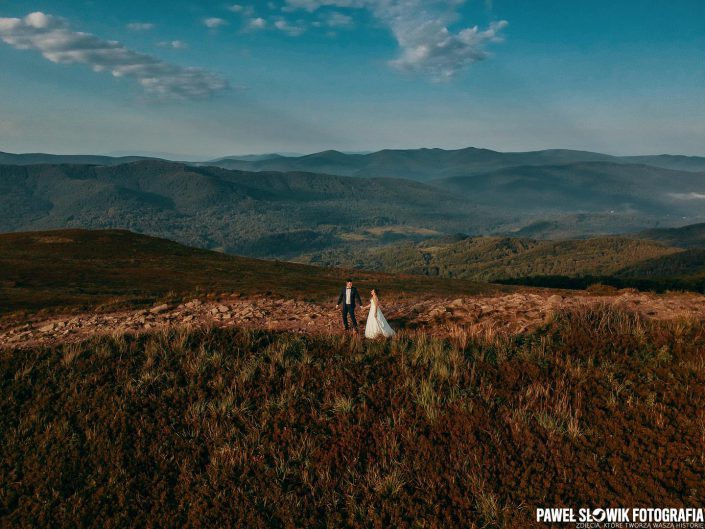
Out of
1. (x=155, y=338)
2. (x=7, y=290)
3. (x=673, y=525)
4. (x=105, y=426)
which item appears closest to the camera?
(x=673, y=525)

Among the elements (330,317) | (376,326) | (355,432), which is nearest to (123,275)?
(330,317)

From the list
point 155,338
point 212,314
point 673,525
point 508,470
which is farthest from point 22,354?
point 673,525

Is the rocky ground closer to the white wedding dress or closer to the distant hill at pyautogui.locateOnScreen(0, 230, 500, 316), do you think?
the white wedding dress

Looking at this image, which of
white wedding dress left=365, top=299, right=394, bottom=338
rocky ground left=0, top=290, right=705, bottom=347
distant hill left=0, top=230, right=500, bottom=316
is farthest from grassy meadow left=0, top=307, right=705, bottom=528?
distant hill left=0, top=230, right=500, bottom=316

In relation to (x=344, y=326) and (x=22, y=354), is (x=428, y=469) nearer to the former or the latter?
(x=344, y=326)

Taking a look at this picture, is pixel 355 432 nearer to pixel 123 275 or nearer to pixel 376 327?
pixel 376 327

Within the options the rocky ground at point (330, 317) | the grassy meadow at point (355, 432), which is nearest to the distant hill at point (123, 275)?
the rocky ground at point (330, 317)

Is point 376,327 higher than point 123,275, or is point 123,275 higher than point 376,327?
point 376,327

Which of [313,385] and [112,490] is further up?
[313,385]
